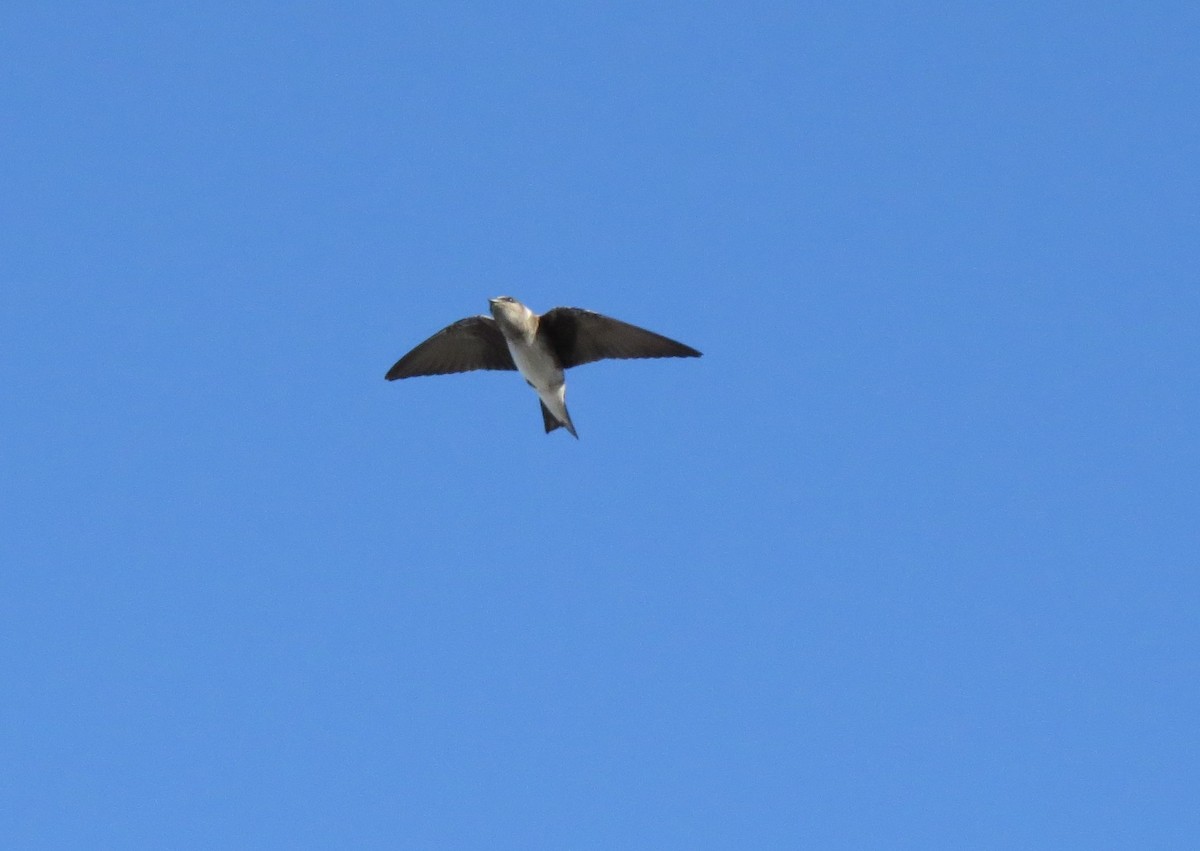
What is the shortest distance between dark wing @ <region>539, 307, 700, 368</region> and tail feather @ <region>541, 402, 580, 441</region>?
74 centimetres

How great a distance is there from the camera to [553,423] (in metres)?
23.9

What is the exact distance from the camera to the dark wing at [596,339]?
22.8 m

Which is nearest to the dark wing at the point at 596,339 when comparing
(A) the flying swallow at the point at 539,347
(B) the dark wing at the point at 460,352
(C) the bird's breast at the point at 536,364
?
(A) the flying swallow at the point at 539,347

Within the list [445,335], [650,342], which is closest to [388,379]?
[445,335]

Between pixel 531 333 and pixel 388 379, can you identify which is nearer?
pixel 531 333

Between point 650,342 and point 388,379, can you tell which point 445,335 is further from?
point 650,342

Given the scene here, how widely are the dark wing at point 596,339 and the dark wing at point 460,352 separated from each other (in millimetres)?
954

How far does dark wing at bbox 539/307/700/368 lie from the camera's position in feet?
74.7

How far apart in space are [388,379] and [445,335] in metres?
1.16

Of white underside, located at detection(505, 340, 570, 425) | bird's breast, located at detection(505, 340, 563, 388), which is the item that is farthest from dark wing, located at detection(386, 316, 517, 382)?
bird's breast, located at detection(505, 340, 563, 388)

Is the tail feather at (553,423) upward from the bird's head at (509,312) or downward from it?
downward

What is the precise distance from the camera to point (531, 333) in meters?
22.9

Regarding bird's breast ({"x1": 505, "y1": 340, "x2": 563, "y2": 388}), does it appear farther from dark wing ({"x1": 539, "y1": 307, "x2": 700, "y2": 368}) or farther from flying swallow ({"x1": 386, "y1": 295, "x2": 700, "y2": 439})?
dark wing ({"x1": 539, "y1": 307, "x2": 700, "y2": 368})

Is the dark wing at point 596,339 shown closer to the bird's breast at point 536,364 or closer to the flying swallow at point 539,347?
the flying swallow at point 539,347
